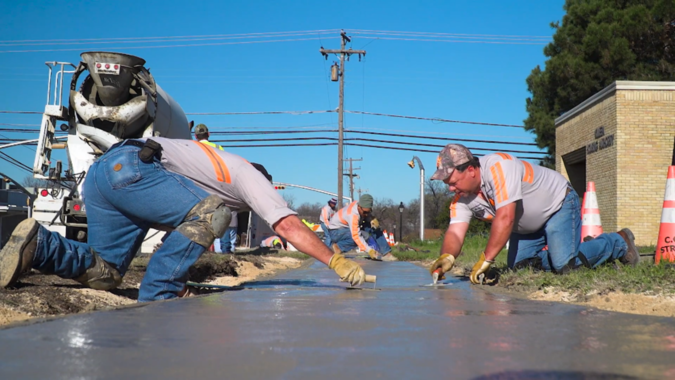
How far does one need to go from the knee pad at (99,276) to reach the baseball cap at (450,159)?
2510 millimetres

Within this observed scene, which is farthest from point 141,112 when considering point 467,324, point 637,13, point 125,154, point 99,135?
point 637,13

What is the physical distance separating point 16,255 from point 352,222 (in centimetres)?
959

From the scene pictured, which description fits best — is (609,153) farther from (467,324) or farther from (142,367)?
(142,367)

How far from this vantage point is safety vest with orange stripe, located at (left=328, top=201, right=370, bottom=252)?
43.2 ft

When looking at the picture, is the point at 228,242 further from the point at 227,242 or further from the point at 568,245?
the point at 568,245

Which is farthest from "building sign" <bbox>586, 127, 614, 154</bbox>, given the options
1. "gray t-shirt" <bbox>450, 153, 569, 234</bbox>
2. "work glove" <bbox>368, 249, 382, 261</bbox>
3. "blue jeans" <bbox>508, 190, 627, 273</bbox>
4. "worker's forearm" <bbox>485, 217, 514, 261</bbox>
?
"worker's forearm" <bbox>485, 217, 514, 261</bbox>

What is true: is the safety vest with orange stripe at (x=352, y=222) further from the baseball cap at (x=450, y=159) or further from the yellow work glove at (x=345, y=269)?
the yellow work glove at (x=345, y=269)

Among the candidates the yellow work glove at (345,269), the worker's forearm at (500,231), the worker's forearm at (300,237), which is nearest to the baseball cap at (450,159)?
the worker's forearm at (500,231)

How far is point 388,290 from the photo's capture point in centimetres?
499

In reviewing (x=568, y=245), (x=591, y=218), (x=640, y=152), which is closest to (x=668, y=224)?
(x=591, y=218)

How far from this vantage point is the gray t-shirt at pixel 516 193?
5.22 m

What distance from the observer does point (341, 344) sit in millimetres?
2338

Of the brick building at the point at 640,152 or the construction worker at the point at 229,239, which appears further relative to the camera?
the brick building at the point at 640,152

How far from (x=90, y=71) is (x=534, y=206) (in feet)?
24.2
